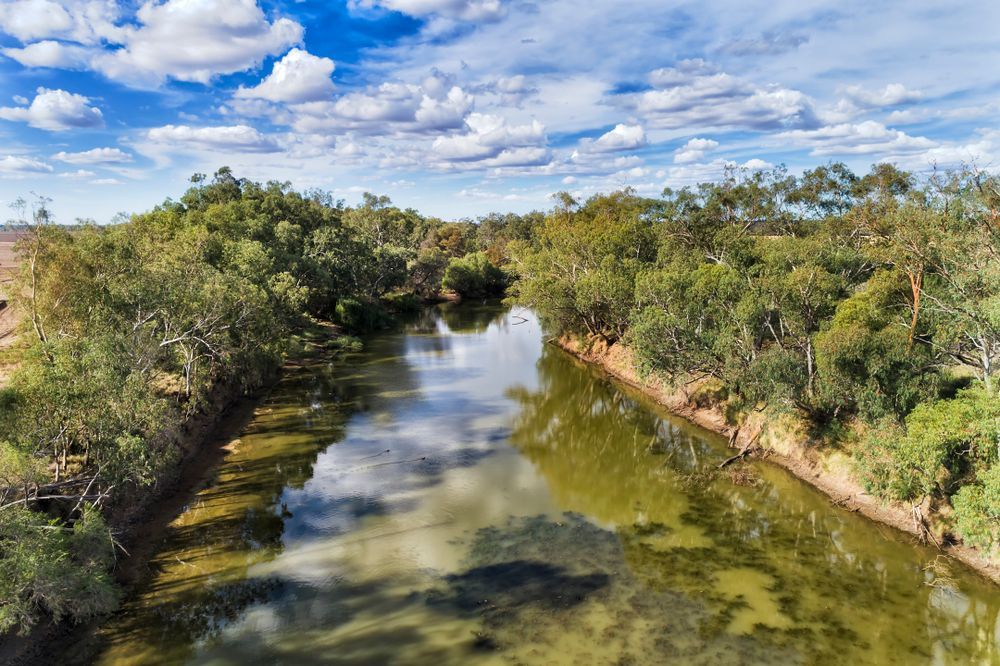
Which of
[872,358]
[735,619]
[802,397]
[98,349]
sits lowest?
[735,619]

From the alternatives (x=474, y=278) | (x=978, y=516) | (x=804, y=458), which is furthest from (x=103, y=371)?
(x=474, y=278)

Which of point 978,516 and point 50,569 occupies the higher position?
point 50,569

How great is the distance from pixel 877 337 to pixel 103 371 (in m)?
27.5

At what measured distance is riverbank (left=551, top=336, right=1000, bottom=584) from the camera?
21.1 m

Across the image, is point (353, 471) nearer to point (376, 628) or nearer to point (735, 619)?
point (376, 628)

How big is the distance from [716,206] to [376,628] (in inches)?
1648

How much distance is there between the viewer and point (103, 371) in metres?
18.7

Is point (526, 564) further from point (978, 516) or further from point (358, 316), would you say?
point (358, 316)

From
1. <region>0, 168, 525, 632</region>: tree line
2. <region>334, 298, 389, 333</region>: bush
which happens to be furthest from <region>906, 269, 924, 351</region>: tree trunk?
<region>334, 298, 389, 333</region>: bush

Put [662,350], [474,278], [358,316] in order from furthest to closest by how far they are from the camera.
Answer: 1. [474,278]
2. [358,316]
3. [662,350]

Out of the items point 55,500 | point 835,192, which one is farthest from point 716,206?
point 55,500

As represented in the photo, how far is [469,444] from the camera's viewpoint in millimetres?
31812

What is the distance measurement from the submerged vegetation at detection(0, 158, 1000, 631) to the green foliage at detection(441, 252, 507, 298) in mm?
45522

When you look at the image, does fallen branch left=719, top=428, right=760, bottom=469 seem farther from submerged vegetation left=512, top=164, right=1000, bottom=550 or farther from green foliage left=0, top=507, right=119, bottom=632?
green foliage left=0, top=507, right=119, bottom=632
